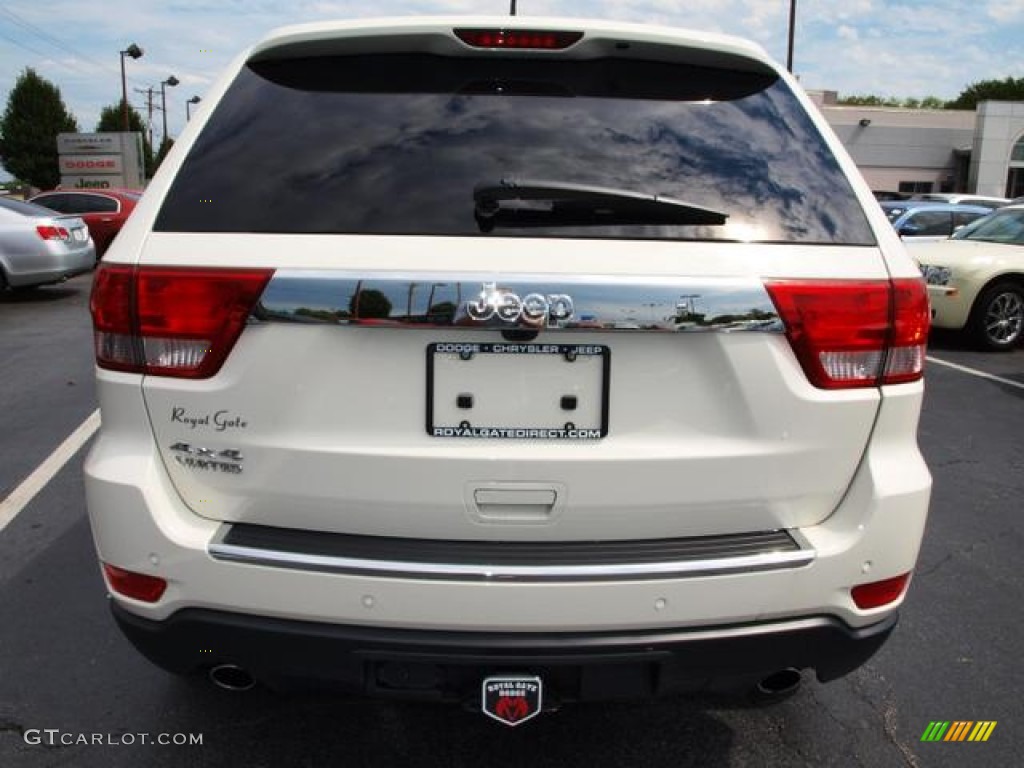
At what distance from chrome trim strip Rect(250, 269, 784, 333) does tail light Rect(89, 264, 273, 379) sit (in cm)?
9

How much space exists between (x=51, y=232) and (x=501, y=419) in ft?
41.2

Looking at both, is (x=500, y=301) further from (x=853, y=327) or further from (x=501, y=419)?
(x=853, y=327)

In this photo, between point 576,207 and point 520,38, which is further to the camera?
point 520,38

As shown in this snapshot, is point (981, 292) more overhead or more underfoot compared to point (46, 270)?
more overhead

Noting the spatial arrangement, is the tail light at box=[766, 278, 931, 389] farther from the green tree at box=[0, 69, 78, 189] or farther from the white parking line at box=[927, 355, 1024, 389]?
the green tree at box=[0, 69, 78, 189]

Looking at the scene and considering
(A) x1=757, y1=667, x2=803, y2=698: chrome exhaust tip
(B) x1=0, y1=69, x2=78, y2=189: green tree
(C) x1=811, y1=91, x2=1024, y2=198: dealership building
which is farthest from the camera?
(B) x1=0, y1=69, x2=78, y2=189: green tree

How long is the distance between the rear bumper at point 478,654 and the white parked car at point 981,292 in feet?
26.9

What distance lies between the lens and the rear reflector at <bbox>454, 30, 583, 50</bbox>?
221cm

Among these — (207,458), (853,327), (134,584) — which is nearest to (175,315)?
(207,458)

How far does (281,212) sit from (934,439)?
5138 millimetres

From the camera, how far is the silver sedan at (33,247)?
39.7ft

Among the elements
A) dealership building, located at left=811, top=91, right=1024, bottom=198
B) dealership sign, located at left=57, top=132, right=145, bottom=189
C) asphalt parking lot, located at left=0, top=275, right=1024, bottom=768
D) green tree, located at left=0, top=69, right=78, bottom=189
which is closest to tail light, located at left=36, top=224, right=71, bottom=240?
asphalt parking lot, located at left=0, top=275, right=1024, bottom=768

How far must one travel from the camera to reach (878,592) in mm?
2094

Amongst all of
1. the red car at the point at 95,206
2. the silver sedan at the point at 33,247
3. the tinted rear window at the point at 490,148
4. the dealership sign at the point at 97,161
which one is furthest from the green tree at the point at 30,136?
the tinted rear window at the point at 490,148
